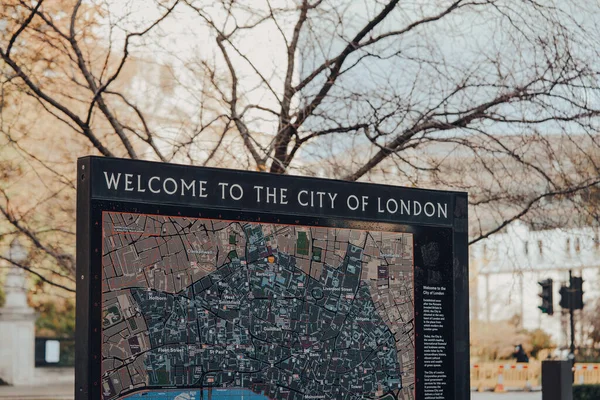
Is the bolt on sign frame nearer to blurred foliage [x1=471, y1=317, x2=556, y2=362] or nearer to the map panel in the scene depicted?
the map panel

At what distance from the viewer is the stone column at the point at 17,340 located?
39.4 meters

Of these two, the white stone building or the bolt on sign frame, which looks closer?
the bolt on sign frame

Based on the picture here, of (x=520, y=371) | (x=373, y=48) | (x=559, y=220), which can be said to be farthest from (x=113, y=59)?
(x=520, y=371)

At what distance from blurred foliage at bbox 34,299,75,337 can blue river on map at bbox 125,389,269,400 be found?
1420 inches

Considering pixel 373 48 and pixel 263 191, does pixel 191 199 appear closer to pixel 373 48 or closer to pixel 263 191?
pixel 263 191

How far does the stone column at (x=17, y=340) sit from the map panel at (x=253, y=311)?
1304 inches

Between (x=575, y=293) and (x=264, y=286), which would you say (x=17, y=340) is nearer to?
(x=575, y=293)

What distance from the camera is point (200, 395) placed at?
6.68 m

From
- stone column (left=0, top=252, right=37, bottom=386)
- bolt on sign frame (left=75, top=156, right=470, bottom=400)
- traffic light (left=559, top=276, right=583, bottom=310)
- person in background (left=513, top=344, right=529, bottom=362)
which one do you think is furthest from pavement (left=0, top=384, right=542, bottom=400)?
bolt on sign frame (left=75, top=156, right=470, bottom=400)

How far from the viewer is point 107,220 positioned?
6410mm

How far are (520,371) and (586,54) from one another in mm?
31571

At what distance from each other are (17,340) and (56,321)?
90.0 inches

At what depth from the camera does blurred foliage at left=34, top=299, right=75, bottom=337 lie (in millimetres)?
41938

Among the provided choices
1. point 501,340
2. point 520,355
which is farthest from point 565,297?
point 501,340
